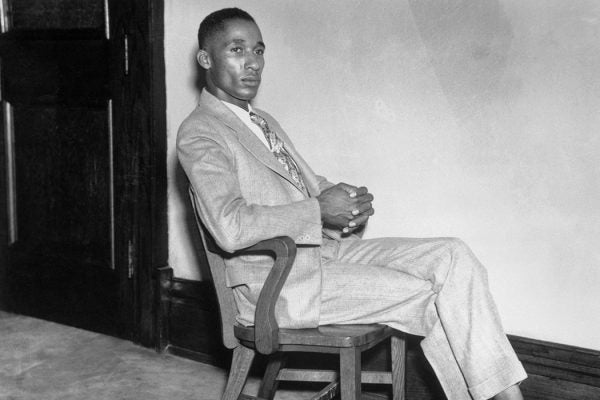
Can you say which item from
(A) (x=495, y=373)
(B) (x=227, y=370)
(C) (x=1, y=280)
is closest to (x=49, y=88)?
(C) (x=1, y=280)

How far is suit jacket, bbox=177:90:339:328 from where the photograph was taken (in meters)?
1.83

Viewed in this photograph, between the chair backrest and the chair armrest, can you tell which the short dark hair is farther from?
the chair armrest

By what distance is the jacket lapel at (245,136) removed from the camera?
2.03 meters

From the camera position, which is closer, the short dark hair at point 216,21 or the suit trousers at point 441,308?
the suit trousers at point 441,308

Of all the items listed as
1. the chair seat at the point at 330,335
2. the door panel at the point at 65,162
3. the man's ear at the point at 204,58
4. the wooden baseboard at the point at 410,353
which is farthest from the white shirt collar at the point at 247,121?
the door panel at the point at 65,162

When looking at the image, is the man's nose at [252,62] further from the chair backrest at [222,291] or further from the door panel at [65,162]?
the door panel at [65,162]

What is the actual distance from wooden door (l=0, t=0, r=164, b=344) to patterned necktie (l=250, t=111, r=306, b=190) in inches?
38.7

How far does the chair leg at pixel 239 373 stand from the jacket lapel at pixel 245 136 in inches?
20.6

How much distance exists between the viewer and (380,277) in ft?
6.39

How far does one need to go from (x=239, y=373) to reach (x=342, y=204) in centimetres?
57

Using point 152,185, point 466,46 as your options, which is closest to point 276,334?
point 466,46

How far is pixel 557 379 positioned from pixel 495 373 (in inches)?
25.4

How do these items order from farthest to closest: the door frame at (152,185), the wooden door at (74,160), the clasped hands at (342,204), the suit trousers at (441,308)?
the wooden door at (74,160) < the door frame at (152,185) < the clasped hands at (342,204) < the suit trousers at (441,308)

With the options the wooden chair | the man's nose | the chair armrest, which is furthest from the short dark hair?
the chair armrest
